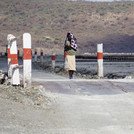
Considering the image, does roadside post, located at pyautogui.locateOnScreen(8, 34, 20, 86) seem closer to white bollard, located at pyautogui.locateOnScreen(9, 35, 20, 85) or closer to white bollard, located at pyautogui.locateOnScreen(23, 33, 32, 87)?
white bollard, located at pyautogui.locateOnScreen(9, 35, 20, 85)

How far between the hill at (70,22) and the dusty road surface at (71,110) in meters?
71.8

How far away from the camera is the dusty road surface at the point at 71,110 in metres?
6.64

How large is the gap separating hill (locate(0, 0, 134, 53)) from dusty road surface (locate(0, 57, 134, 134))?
71.8m

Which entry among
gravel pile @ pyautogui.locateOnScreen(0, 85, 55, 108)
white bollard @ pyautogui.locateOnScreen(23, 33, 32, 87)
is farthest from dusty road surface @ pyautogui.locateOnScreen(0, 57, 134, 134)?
white bollard @ pyautogui.locateOnScreen(23, 33, 32, 87)

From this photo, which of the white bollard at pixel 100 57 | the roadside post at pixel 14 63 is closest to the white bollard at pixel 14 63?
the roadside post at pixel 14 63

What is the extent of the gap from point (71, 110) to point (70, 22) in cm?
9651

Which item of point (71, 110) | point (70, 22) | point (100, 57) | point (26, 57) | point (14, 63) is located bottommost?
point (71, 110)

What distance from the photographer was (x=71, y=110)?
8.19 meters

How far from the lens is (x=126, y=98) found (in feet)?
31.1

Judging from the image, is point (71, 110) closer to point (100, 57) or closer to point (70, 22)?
point (100, 57)

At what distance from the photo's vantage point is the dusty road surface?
21.8ft

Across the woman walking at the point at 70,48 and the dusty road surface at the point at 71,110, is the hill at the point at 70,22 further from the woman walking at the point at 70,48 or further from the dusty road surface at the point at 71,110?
the dusty road surface at the point at 71,110

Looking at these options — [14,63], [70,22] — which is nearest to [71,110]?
[14,63]

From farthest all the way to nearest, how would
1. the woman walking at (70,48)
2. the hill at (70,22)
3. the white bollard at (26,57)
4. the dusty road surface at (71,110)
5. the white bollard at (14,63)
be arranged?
the hill at (70,22), the woman walking at (70,48), the white bollard at (14,63), the white bollard at (26,57), the dusty road surface at (71,110)
